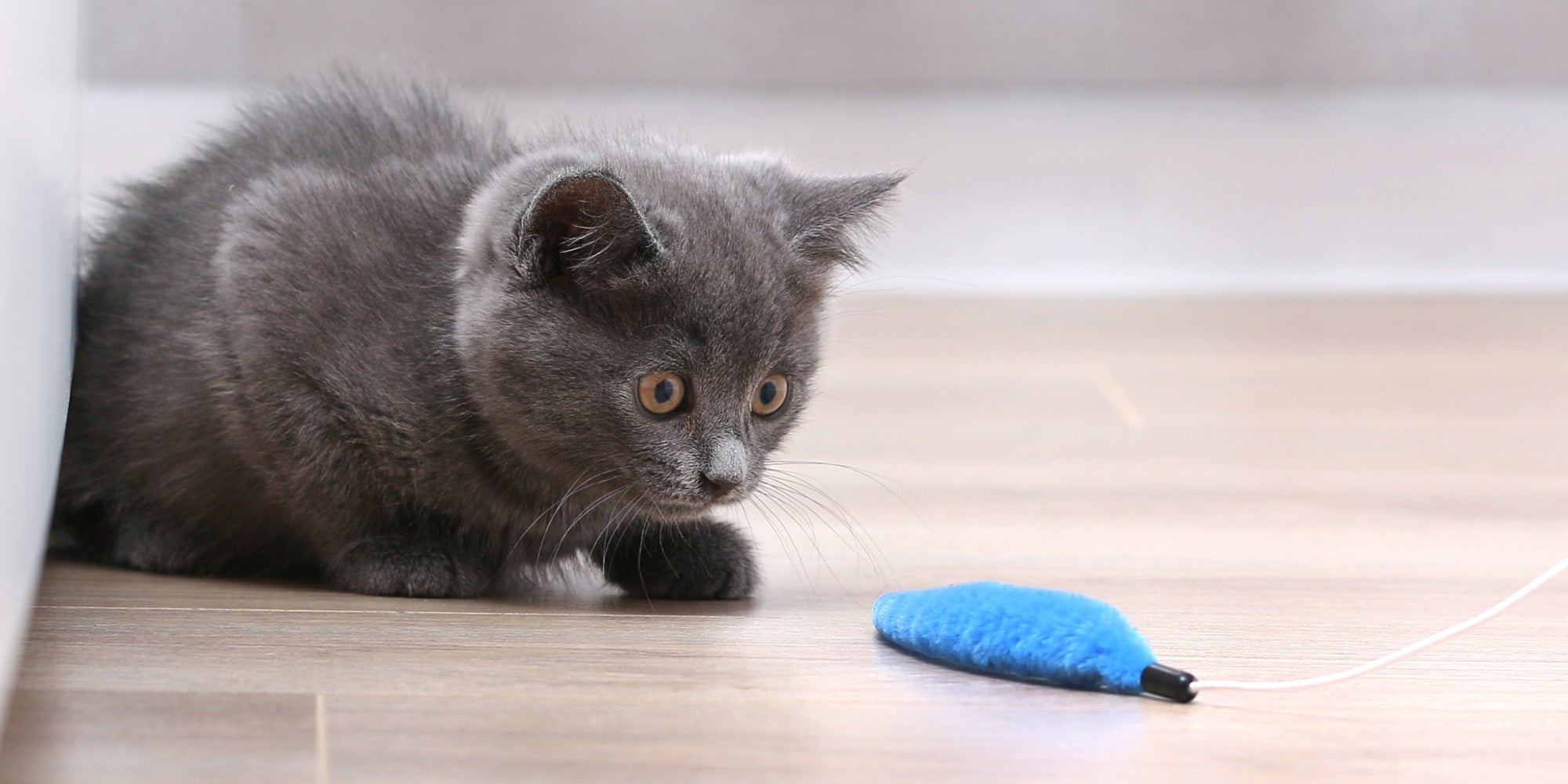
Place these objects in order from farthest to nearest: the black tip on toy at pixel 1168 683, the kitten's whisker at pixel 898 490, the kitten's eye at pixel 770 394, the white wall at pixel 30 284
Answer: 1. the kitten's whisker at pixel 898 490
2. the kitten's eye at pixel 770 394
3. the black tip on toy at pixel 1168 683
4. the white wall at pixel 30 284

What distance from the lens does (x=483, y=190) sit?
1.24 m

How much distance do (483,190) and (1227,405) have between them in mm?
1365

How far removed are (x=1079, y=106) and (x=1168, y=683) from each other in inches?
104

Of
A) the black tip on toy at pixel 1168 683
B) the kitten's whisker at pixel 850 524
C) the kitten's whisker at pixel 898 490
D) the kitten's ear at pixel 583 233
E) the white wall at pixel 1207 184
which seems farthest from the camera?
the white wall at pixel 1207 184

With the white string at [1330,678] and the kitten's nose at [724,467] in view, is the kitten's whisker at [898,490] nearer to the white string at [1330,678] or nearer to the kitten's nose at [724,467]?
the kitten's nose at [724,467]

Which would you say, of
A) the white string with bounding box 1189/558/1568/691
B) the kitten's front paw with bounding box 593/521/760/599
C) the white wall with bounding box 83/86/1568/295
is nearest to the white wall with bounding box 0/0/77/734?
the kitten's front paw with bounding box 593/521/760/599

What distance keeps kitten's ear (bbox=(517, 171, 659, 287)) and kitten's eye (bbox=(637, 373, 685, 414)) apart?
8 cm

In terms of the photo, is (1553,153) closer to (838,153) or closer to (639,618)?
(838,153)

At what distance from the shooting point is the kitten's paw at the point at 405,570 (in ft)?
4.12

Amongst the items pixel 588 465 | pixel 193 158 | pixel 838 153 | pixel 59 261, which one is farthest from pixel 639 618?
pixel 838 153

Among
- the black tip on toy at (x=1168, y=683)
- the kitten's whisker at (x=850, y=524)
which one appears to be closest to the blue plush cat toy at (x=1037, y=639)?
the black tip on toy at (x=1168, y=683)

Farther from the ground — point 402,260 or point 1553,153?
point 1553,153

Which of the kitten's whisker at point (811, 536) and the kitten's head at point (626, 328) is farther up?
the kitten's head at point (626, 328)

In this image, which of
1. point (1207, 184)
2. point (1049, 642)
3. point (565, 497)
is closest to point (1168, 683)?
point (1049, 642)
